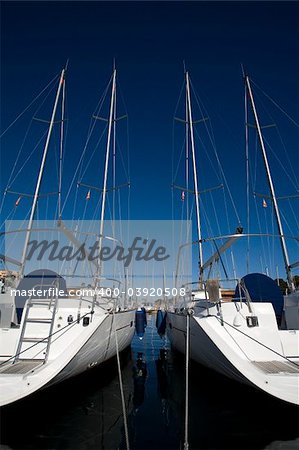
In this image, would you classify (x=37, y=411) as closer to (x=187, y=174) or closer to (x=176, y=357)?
(x=176, y=357)

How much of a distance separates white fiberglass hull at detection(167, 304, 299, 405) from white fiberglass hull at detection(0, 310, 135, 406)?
235 centimetres

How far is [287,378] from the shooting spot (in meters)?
5.10

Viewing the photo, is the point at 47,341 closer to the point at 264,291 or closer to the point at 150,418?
the point at 150,418

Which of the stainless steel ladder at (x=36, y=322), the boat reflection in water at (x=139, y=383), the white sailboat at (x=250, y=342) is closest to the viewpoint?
the white sailboat at (x=250, y=342)

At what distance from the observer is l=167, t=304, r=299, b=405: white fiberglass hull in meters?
5.09

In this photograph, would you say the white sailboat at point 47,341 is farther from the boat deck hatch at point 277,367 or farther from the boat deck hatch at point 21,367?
the boat deck hatch at point 277,367

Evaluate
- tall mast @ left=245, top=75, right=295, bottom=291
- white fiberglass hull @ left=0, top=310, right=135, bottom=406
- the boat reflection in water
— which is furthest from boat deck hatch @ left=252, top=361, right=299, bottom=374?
tall mast @ left=245, top=75, right=295, bottom=291

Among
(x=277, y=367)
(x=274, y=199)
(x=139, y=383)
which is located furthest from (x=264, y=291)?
(x=274, y=199)

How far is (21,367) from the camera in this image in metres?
5.73

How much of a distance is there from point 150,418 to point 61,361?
2.36m

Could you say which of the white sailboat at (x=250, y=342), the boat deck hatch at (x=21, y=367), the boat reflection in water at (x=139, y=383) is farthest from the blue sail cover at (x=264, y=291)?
the boat deck hatch at (x=21, y=367)

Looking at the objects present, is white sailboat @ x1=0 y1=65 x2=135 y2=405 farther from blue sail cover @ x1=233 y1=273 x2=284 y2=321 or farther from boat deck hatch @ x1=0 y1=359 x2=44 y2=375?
blue sail cover @ x1=233 y1=273 x2=284 y2=321

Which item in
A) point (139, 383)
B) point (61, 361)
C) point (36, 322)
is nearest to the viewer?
point (61, 361)

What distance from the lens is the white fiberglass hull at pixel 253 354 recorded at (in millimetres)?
5094
